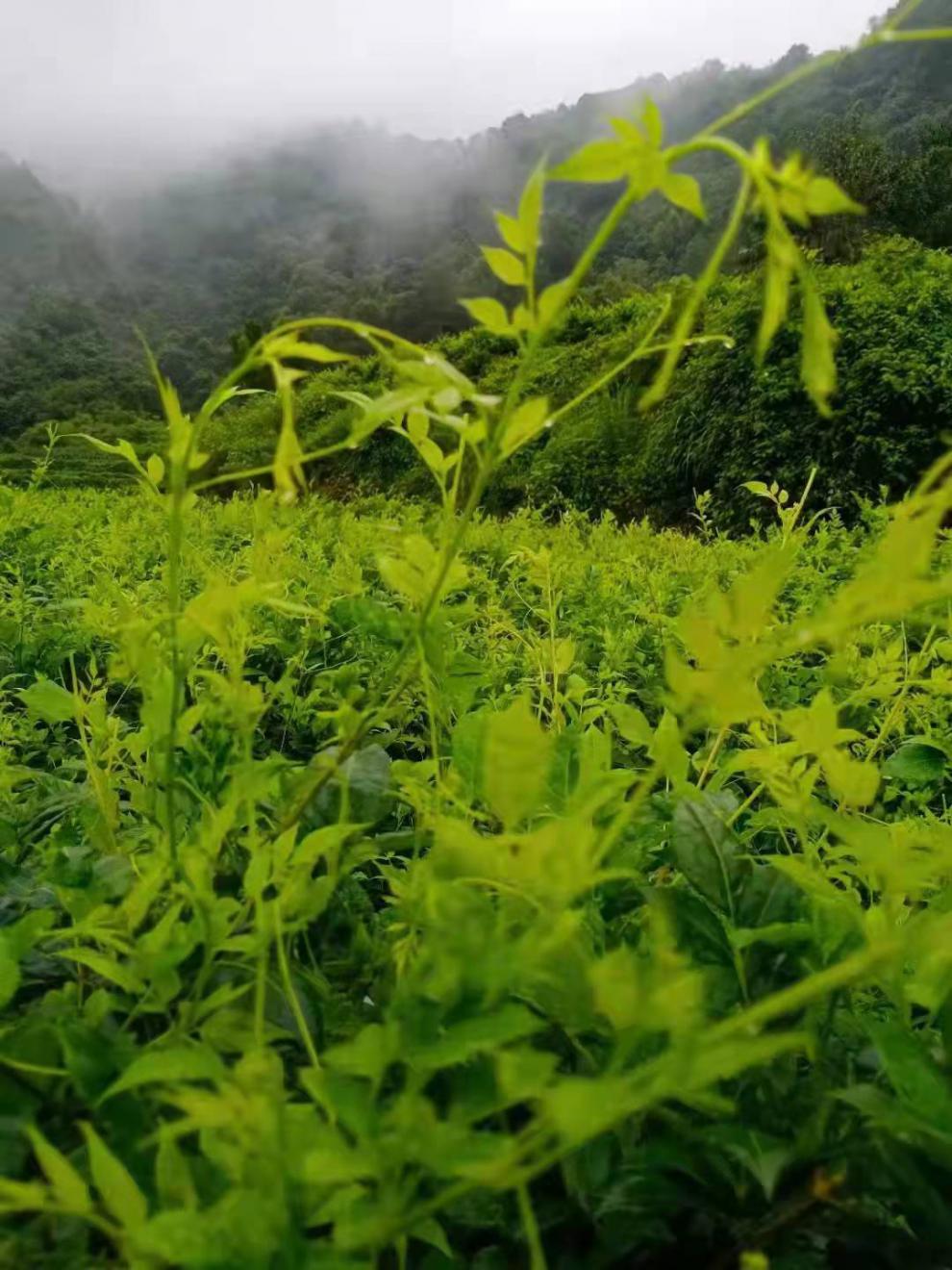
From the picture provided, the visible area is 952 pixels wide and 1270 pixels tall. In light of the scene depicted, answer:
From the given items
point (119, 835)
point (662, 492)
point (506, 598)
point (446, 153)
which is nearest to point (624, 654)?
point (506, 598)

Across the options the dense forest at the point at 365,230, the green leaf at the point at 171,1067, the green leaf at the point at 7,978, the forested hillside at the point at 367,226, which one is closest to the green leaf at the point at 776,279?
the green leaf at the point at 171,1067

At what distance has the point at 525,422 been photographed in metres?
0.55

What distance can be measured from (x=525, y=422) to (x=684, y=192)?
0.15 metres

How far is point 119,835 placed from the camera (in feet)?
2.87

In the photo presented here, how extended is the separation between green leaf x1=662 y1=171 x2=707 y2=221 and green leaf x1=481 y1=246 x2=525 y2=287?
84 mm

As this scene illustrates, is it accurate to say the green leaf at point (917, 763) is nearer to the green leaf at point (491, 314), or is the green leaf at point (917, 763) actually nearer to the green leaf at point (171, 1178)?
the green leaf at point (491, 314)

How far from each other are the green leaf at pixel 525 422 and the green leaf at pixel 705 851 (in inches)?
12.0

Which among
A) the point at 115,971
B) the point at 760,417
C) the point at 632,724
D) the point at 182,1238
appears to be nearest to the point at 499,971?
the point at 182,1238

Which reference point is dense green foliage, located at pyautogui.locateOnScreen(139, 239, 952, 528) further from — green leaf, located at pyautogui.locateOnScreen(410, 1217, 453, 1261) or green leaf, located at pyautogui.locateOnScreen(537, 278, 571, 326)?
green leaf, located at pyautogui.locateOnScreen(410, 1217, 453, 1261)

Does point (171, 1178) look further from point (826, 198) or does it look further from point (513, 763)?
point (826, 198)

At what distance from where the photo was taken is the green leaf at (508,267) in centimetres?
51

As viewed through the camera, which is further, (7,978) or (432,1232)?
(7,978)

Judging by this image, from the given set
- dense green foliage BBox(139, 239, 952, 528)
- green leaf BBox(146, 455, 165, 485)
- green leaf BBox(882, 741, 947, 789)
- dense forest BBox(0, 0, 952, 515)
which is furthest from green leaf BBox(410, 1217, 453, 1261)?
dense forest BBox(0, 0, 952, 515)

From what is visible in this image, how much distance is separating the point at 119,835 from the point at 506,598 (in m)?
2.08
